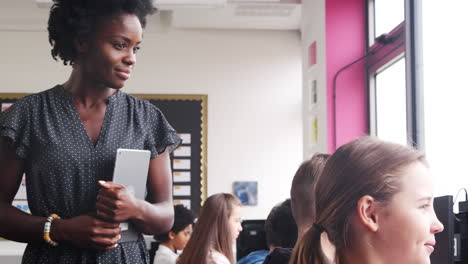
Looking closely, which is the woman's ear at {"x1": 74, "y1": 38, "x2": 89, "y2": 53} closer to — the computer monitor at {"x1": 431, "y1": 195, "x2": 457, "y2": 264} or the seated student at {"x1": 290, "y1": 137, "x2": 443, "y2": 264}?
the seated student at {"x1": 290, "y1": 137, "x2": 443, "y2": 264}

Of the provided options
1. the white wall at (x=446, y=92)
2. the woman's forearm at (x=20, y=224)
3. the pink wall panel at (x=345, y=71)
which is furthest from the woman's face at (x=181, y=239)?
the woman's forearm at (x=20, y=224)

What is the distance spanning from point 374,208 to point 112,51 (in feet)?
1.93

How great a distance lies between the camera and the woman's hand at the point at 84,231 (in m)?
1.29

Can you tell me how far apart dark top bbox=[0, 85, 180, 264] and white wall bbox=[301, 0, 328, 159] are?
3258 millimetres

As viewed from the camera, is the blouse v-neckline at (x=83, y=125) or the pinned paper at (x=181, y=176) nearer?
the blouse v-neckline at (x=83, y=125)

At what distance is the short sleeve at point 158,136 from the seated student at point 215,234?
6.17 feet

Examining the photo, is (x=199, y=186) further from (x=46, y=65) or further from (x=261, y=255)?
(x=261, y=255)

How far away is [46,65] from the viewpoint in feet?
20.3

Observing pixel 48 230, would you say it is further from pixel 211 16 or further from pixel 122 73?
pixel 211 16

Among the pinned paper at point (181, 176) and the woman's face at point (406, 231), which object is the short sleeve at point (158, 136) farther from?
the pinned paper at point (181, 176)

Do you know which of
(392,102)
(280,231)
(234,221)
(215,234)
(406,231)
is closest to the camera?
(406,231)

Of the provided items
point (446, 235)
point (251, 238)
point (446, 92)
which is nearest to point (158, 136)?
point (446, 235)

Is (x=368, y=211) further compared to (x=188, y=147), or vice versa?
(x=188, y=147)

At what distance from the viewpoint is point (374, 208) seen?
1234 millimetres
